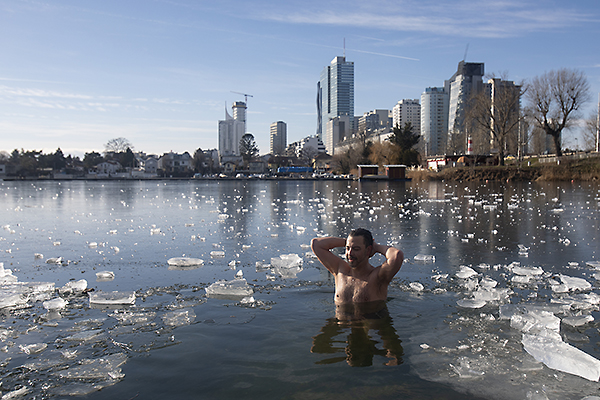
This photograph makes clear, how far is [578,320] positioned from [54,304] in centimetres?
668

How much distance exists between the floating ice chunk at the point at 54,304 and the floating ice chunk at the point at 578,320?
6.43 m

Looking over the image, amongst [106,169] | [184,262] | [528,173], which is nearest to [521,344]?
[184,262]

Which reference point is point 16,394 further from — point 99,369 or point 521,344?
point 521,344

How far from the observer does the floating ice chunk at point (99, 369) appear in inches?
149

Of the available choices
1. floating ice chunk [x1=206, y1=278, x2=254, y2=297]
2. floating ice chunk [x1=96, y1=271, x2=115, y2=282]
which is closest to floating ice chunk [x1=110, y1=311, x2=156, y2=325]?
floating ice chunk [x1=206, y1=278, x2=254, y2=297]

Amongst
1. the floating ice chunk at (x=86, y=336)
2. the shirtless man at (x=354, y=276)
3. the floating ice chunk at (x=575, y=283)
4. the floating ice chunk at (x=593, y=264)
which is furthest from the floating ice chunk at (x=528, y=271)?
the floating ice chunk at (x=86, y=336)

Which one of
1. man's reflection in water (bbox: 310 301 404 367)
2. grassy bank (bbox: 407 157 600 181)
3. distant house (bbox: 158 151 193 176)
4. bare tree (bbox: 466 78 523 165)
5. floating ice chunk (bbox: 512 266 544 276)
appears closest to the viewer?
man's reflection in water (bbox: 310 301 404 367)

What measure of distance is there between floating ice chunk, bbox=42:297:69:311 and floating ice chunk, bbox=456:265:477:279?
6.15m

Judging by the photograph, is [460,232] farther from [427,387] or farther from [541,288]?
[427,387]

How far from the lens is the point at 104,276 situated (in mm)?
7203

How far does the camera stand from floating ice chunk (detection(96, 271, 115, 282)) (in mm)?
7128

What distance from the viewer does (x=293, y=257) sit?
816cm

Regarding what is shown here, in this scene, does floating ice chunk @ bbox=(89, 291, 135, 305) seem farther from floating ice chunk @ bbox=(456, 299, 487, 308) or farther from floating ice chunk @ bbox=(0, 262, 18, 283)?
floating ice chunk @ bbox=(456, 299, 487, 308)

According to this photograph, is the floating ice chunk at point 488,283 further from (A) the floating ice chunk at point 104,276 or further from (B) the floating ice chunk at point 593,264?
(A) the floating ice chunk at point 104,276
